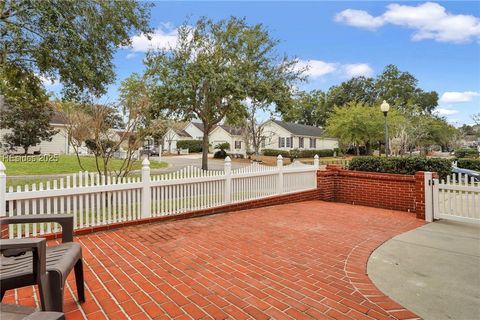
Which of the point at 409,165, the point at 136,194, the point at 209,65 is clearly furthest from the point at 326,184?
the point at 209,65

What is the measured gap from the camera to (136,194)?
5488 millimetres

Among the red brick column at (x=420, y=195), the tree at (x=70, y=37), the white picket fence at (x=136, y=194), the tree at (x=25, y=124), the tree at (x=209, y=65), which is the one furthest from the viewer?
the tree at (x=25, y=124)

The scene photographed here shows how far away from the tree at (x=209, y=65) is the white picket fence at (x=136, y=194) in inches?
364

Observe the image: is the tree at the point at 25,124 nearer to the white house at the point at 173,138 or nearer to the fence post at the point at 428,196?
the white house at the point at 173,138

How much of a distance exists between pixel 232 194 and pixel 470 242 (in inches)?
182

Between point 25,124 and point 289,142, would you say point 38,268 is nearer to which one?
point 25,124

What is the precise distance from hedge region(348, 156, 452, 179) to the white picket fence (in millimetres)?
2979

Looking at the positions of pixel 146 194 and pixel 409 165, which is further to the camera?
pixel 409 165

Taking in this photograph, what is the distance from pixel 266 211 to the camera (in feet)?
22.7

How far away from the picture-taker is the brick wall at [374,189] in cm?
683

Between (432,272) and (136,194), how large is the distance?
15.9ft

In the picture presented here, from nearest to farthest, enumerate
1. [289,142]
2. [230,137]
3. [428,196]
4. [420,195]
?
[428,196]
[420,195]
[289,142]
[230,137]

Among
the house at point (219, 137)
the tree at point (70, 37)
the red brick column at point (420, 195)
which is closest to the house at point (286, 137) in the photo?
the house at point (219, 137)

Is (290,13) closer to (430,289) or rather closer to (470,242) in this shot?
(470,242)
